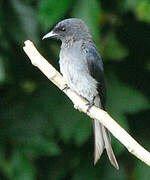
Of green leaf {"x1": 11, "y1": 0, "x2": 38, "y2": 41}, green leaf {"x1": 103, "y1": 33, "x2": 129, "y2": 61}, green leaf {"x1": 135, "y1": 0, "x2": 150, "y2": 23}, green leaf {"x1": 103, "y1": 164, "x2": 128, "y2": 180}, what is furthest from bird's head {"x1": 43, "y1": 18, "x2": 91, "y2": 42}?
green leaf {"x1": 103, "y1": 164, "x2": 128, "y2": 180}

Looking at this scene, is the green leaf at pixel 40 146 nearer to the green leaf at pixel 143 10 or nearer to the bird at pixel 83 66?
the bird at pixel 83 66

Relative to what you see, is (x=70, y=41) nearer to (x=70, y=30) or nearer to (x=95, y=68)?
(x=70, y=30)

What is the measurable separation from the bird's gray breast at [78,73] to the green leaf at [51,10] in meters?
0.24

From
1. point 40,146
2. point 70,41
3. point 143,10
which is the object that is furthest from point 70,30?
point 40,146

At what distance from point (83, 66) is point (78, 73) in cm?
6

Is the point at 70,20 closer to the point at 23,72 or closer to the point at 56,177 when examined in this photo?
the point at 23,72

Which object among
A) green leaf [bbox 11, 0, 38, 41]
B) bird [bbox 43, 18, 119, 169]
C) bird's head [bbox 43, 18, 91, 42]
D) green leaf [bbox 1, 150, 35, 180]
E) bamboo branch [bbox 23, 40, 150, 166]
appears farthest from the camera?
green leaf [bbox 1, 150, 35, 180]

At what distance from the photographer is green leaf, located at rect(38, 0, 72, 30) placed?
19.8 ft

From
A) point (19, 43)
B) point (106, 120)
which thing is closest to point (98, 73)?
point (19, 43)

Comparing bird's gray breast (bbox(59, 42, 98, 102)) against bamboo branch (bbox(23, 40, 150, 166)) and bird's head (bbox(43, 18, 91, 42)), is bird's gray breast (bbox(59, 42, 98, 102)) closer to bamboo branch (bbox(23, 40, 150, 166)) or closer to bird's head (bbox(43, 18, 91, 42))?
bird's head (bbox(43, 18, 91, 42))

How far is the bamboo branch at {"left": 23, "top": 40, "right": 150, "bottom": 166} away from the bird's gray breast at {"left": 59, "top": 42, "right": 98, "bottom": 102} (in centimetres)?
55

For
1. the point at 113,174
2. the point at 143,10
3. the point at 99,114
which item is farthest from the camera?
the point at 113,174

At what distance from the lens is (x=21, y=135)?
664 cm

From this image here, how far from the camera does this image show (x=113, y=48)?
6707 millimetres
